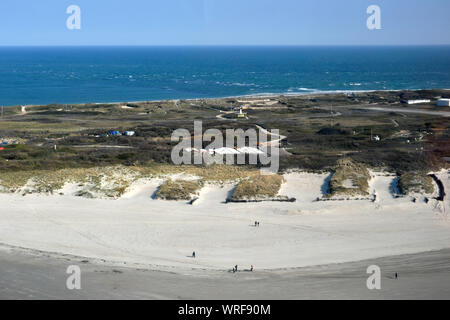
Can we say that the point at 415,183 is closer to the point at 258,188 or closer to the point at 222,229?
the point at 258,188

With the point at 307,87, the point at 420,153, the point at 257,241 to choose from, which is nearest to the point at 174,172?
the point at 257,241

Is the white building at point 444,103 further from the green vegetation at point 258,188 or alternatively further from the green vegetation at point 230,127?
the green vegetation at point 258,188

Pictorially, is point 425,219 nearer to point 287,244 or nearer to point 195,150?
point 287,244

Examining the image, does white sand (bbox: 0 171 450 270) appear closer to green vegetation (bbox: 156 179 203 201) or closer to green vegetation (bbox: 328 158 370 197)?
green vegetation (bbox: 156 179 203 201)

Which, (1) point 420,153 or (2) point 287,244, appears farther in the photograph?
(1) point 420,153

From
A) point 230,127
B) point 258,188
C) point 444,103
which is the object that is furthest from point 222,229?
point 444,103

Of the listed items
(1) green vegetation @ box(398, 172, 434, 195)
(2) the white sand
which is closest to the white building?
(1) green vegetation @ box(398, 172, 434, 195)

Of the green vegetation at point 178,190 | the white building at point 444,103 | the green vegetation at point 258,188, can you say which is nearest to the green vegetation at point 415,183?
the green vegetation at point 258,188
